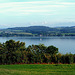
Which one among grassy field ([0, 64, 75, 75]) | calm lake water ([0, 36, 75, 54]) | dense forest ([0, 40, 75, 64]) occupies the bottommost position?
grassy field ([0, 64, 75, 75])

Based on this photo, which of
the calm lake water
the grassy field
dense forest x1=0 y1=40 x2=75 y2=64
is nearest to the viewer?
the grassy field

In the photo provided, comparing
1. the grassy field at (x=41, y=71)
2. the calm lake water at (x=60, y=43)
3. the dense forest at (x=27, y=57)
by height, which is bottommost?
the grassy field at (x=41, y=71)

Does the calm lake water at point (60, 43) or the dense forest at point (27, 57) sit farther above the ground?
the calm lake water at point (60, 43)

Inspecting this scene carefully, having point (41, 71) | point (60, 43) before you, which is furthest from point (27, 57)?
point (60, 43)

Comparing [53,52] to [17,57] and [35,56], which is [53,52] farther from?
[17,57]

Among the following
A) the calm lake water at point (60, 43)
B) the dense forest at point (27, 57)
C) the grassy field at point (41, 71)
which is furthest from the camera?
the calm lake water at point (60, 43)

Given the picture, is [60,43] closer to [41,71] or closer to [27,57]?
[27,57]

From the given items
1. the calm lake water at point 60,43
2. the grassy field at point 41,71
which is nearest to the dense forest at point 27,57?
the grassy field at point 41,71

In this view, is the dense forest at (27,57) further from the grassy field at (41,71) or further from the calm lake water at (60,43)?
the calm lake water at (60,43)

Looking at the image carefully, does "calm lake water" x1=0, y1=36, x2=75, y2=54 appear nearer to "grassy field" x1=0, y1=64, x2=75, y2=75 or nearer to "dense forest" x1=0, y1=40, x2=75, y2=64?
"dense forest" x1=0, y1=40, x2=75, y2=64

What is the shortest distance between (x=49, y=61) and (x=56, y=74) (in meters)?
10.7

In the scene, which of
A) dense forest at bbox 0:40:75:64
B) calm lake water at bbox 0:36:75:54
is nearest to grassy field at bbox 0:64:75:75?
dense forest at bbox 0:40:75:64

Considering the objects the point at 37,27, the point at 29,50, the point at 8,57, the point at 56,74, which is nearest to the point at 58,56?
the point at 29,50

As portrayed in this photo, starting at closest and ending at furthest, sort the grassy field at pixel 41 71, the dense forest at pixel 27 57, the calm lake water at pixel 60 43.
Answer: the grassy field at pixel 41 71 < the dense forest at pixel 27 57 < the calm lake water at pixel 60 43
